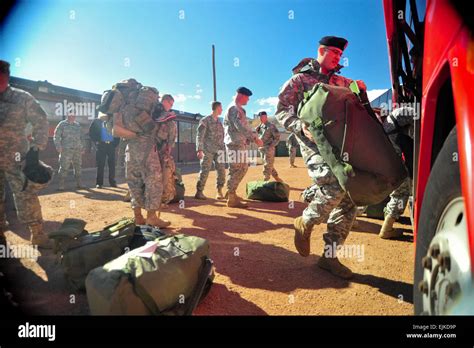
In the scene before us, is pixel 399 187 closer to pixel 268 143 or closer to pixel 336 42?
pixel 336 42

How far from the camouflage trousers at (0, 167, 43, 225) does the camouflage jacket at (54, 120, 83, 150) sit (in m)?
4.89

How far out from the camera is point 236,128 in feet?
18.2

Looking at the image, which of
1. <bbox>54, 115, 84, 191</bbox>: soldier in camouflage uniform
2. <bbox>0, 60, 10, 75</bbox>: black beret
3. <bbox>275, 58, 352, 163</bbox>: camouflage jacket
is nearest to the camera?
<bbox>275, 58, 352, 163</bbox>: camouflage jacket

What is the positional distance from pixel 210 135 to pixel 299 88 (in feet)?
12.7

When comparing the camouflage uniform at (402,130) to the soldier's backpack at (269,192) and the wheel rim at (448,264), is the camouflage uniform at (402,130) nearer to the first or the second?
the wheel rim at (448,264)

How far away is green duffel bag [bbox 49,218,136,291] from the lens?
204 centimetres

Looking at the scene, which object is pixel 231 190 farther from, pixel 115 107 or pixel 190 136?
pixel 190 136

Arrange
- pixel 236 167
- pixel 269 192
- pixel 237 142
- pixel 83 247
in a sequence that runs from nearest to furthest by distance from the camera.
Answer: pixel 83 247 < pixel 236 167 < pixel 237 142 < pixel 269 192

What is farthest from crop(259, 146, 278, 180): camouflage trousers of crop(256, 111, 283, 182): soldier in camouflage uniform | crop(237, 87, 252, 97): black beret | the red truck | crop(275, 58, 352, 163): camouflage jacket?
the red truck

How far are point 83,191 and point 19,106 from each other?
442cm

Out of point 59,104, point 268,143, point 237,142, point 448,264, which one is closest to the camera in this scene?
point 448,264

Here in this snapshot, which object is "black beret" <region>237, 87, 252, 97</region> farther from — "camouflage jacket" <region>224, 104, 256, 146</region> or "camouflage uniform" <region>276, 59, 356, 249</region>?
"camouflage uniform" <region>276, 59, 356, 249</region>

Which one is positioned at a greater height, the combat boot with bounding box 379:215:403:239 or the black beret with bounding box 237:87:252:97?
the black beret with bounding box 237:87:252:97
